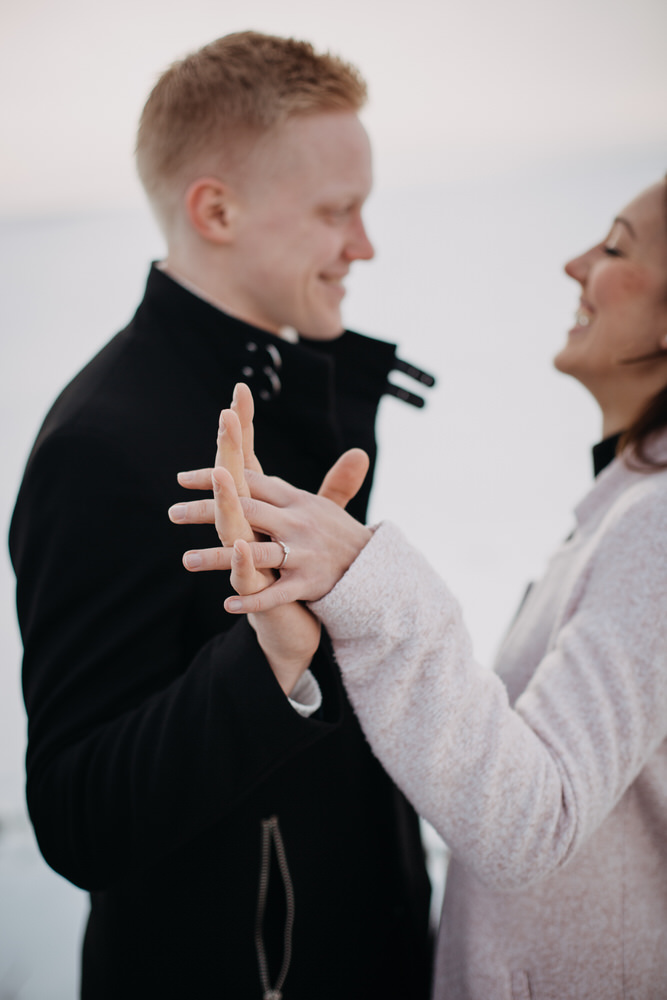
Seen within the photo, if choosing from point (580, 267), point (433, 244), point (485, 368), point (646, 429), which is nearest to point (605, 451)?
point (646, 429)

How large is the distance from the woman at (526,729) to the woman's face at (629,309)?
213mm

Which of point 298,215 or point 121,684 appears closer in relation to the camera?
point 121,684

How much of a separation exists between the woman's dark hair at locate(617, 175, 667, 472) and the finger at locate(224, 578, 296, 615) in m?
0.56

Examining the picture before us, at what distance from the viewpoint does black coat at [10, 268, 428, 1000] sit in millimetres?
577

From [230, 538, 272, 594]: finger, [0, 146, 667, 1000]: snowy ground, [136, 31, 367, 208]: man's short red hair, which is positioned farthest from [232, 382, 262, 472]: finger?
[0, 146, 667, 1000]: snowy ground

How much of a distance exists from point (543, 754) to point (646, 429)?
500 mm

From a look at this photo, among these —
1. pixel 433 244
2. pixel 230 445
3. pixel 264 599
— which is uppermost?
pixel 433 244

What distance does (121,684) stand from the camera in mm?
646

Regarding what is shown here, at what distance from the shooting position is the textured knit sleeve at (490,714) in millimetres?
554

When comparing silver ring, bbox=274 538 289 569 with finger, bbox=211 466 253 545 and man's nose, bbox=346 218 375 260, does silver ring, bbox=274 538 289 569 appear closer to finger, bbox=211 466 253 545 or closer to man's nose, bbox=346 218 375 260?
finger, bbox=211 466 253 545

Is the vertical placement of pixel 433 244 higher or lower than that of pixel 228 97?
higher

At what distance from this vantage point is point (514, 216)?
251 cm

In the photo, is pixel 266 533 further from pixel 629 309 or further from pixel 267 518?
pixel 629 309

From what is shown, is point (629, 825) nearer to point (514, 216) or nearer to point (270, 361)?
point (270, 361)
